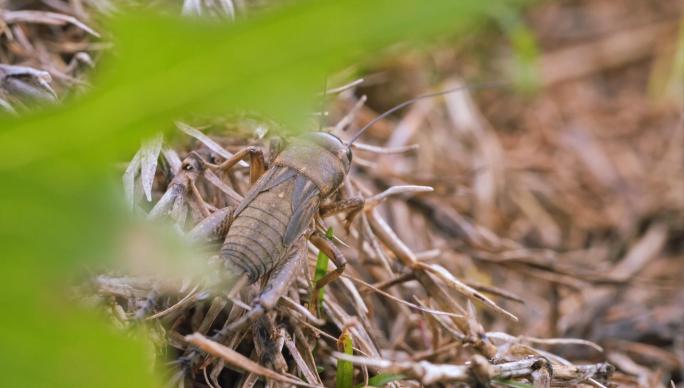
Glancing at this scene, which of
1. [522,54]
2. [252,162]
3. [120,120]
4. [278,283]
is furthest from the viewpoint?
[522,54]

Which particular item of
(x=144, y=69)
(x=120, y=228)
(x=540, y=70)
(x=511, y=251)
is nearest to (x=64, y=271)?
(x=120, y=228)

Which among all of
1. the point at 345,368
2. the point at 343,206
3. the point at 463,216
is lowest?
the point at 345,368

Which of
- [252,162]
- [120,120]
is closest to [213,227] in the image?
[252,162]

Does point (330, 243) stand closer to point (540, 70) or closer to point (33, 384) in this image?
point (33, 384)

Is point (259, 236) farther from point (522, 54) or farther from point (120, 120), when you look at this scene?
point (522, 54)

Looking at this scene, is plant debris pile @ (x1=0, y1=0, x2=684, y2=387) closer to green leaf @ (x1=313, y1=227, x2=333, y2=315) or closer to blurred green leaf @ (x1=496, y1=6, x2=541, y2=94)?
green leaf @ (x1=313, y1=227, x2=333, y2=315)

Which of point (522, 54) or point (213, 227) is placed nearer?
point (213, 227)

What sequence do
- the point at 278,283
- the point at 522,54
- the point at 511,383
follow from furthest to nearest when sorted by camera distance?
the point at 522,54, the point at 278,283, the point at 511,383
